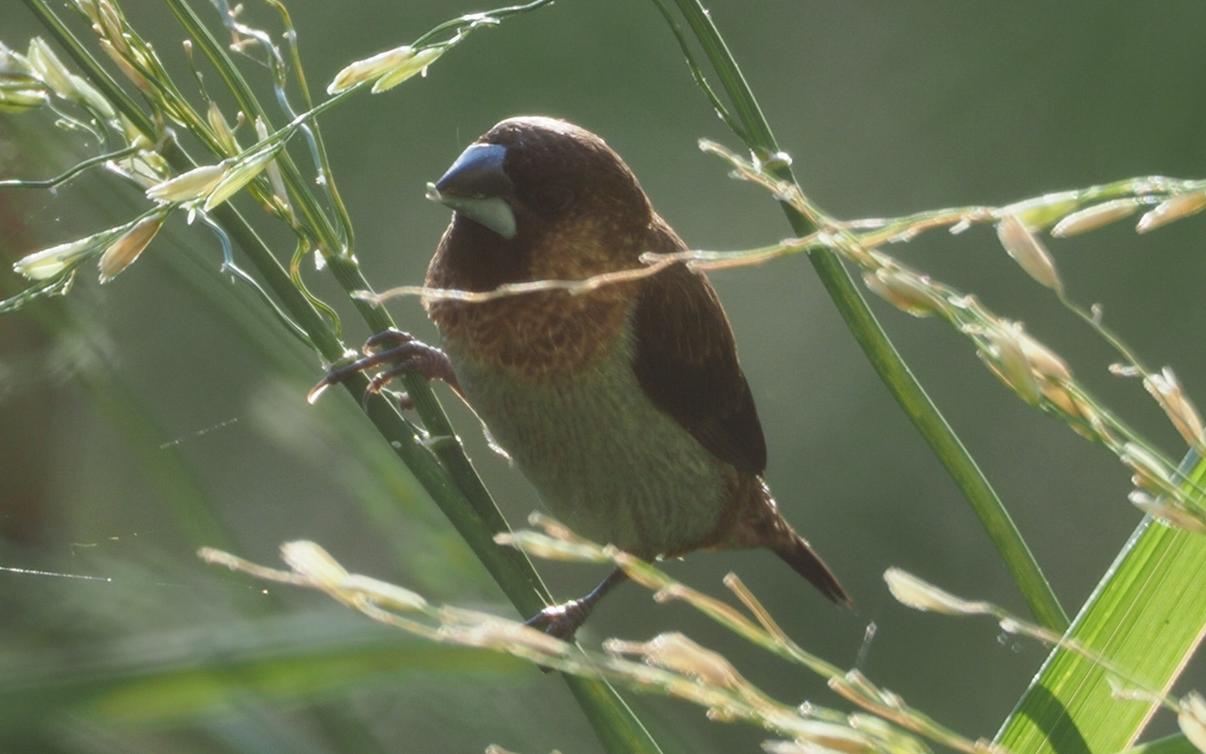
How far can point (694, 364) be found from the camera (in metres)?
1.53

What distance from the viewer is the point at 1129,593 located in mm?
644

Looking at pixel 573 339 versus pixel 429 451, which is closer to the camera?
pixel 429 451

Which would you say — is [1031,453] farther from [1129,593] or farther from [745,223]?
[1129,593]

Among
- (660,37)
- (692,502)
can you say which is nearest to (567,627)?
(692,502)

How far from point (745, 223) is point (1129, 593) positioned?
3.31m

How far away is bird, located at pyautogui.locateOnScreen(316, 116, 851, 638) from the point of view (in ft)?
4.41

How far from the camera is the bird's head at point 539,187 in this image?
1298mm

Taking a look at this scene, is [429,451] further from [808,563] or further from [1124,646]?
[808,563]

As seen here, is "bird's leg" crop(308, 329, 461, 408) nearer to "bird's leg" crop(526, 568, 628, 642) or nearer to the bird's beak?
the bird's beak

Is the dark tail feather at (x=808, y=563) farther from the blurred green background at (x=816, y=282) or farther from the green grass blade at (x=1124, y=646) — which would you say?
the green grass blade at (x=1124, y=646)

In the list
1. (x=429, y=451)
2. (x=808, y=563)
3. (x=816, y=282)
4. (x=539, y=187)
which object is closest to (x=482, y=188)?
(x=539, y=187)

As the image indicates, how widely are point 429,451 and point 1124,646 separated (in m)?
0.46

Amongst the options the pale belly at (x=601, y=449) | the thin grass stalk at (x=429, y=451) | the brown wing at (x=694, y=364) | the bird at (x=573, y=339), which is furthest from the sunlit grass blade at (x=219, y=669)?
the brown wing at (x=694, y=364)

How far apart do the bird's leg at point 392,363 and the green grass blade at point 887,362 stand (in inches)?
11.1
